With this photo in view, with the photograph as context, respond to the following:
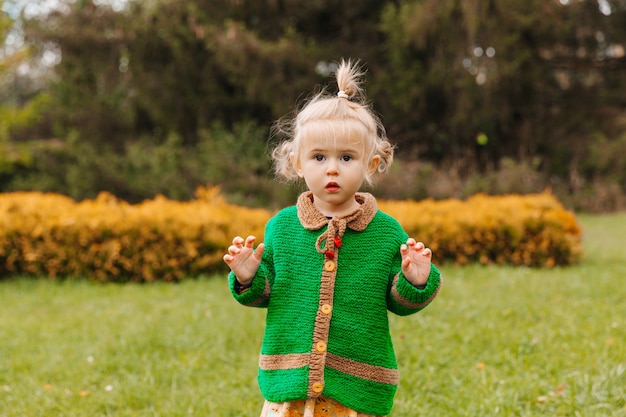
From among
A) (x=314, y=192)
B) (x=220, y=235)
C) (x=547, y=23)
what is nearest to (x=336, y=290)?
(x=314, y=192)

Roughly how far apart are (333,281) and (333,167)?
0.36m

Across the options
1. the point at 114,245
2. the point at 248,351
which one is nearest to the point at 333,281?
the point at 248,351

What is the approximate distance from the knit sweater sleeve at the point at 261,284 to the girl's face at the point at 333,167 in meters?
0.27

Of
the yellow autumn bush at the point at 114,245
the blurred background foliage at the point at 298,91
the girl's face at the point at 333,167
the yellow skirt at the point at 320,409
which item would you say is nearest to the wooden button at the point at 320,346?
the yellow skirt at the point at 320,409

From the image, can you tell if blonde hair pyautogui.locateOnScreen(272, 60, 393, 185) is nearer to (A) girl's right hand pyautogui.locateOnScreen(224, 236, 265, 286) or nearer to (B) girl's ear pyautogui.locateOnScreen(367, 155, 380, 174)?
(B) girl's ear pyautogui.locateOnScreen(367, 155, 380, 174)

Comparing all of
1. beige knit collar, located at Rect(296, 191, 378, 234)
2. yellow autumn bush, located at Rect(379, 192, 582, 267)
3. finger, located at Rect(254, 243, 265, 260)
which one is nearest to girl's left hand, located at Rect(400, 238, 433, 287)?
beige knit collar, located at Rect(296, 191, 378, 234)

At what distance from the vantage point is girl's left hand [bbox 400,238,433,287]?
6.05ft

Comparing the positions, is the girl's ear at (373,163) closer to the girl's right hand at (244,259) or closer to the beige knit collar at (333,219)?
the beige knit collar at (333,219)

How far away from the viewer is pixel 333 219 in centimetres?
197

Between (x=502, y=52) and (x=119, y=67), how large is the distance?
8092mm

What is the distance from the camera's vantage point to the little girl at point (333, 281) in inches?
74.3

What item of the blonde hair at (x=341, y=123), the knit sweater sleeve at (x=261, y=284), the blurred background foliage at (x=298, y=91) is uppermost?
the blurred background foliage at (x=298, y=91)

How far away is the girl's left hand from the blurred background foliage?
363 inches

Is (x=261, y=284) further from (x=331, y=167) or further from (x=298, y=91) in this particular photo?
(x=298, y=91)
